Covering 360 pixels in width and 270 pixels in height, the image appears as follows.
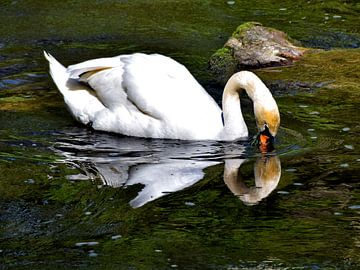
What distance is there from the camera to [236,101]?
9.76 metres

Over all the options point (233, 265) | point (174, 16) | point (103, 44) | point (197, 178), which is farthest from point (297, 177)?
point (174, 16)

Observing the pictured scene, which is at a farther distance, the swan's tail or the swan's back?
the swan's tail

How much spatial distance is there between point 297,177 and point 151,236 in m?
1.88

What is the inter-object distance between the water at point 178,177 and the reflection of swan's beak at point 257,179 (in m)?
0.02

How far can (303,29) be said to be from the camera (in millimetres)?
14344

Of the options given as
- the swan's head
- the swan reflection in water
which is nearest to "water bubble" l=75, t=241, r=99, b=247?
the swan reflection in water

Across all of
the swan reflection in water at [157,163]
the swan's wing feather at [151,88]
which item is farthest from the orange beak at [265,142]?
the swan's wing feather at [151,88]

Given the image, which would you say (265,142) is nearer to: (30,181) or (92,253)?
(30,181)

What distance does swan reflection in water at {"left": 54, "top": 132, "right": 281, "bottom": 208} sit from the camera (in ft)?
27.3

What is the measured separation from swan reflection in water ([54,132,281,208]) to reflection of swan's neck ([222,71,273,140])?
5.3 inches

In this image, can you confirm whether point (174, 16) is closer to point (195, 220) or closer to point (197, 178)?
point (197, 178)

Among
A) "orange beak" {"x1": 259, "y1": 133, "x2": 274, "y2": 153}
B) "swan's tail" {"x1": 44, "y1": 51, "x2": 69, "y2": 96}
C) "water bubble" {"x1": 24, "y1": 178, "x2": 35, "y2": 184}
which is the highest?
"swan's tail" {"x1": 44, "y1": 51, "x2": 69, "y2": 96}

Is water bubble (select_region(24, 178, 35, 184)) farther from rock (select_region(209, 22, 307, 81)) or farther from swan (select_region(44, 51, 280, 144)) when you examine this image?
rock (select_region(209, 22, 307, 81))

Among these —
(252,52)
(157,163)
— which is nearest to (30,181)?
(157,163)
